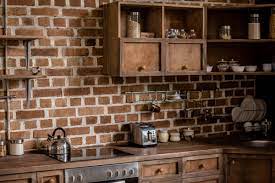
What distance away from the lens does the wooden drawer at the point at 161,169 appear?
12.1 ft

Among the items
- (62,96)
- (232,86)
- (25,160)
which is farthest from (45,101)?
(232,86)

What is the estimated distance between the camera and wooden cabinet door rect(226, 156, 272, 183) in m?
3.89

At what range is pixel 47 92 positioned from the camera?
389 cm

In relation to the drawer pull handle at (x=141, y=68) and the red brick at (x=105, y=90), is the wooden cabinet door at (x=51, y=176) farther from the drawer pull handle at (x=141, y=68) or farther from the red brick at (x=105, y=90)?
the drawer pull handle at (x=141, y=68)

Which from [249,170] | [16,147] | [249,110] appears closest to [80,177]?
[16,147]

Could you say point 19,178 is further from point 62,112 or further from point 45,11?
point 45,11

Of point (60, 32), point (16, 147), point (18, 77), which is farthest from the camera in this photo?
point (60, 32)

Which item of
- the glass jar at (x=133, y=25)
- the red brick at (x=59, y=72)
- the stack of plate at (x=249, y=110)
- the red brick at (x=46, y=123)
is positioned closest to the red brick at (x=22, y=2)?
the red brick at (x=59, y=72)

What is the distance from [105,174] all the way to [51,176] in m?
0.39

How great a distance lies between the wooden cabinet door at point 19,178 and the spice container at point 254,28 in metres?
2.28

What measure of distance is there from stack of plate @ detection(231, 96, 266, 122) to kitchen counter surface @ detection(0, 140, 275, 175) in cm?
61

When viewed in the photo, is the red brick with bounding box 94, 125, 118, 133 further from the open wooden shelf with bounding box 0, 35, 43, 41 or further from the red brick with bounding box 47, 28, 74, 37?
the open wooden shelf with bounding box 0, 35, 43, 41

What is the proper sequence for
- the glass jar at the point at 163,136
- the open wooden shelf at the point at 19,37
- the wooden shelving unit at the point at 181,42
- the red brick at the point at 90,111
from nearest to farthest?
the open wooden shelf at the point at 19,37 < the wooden shelving unit at the point at 181,42 < the red brick at the point at 90,111 < the glass jar at the point at 163,136

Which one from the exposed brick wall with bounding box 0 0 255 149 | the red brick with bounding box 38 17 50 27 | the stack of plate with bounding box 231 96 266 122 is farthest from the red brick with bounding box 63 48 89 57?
the stack of plate with bounding box 231 96 266 122
